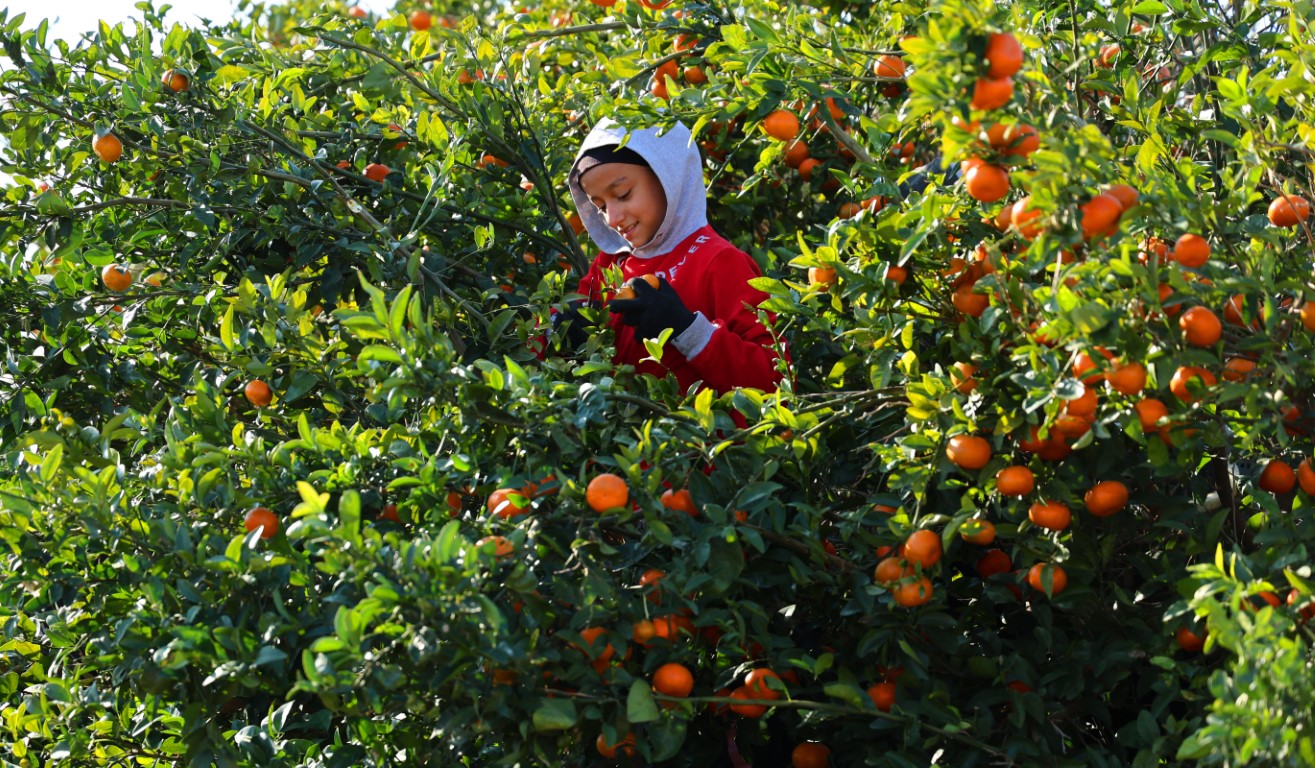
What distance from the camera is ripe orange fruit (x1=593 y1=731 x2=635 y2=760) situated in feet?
6.87

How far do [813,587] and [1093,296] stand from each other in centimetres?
80

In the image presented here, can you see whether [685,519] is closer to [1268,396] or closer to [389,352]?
[389,352]

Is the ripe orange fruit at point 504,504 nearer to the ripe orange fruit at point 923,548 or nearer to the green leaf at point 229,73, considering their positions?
the ripe orange fruit at point 923,548

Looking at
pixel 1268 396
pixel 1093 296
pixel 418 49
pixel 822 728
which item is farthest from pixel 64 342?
pixel 1268 396

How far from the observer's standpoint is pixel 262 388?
109 inches

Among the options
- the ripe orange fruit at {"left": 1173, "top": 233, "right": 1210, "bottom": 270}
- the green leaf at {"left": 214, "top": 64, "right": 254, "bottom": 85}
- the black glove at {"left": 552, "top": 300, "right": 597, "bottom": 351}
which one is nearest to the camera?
the ripe orange fruit at {"left": 1173, "top": 233, "right": 1210, "bottom": 270}

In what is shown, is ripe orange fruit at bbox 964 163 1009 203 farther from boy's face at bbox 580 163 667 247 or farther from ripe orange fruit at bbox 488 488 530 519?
boy's face at bbox 580 163 667 247

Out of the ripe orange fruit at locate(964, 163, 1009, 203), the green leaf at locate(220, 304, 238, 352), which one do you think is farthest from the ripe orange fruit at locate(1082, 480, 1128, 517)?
the green leaf at locate(220, 304, 238, 352)

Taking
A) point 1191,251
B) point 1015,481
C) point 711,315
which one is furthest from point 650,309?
point 1191,251

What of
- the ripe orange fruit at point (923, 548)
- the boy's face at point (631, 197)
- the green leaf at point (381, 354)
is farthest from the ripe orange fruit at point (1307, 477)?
the boy's face at point (631, 197)

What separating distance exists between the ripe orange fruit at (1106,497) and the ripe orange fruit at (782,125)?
0.99m

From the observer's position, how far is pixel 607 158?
331 centimetres

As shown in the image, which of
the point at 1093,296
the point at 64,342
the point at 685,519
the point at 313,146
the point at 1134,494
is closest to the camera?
the point at 1093,296

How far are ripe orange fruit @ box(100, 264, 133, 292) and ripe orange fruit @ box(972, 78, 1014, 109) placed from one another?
7.13 ft
